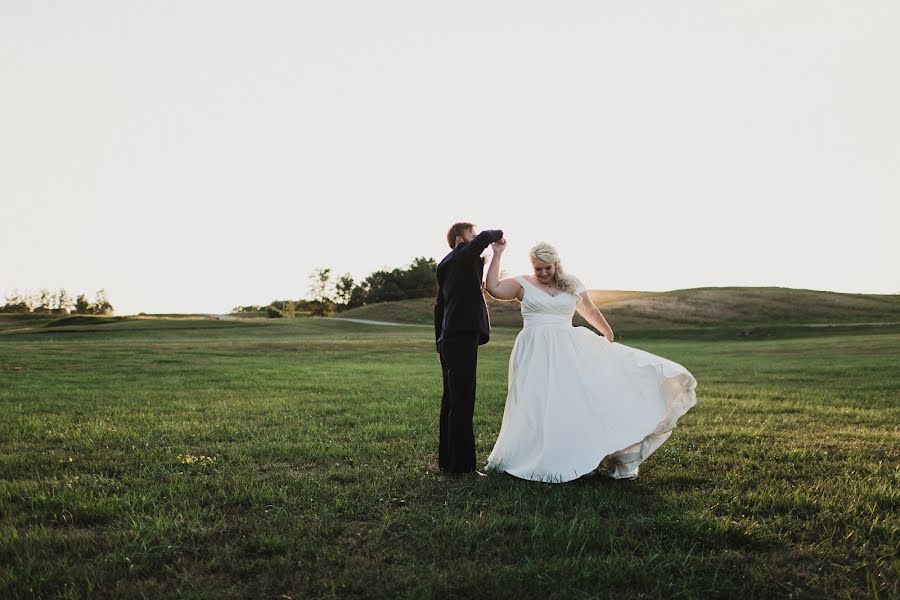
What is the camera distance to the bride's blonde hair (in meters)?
7.40

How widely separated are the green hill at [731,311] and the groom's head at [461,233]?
50675 mm

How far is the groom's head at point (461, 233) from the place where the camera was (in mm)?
7238

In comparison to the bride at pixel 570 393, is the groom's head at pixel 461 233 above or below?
above

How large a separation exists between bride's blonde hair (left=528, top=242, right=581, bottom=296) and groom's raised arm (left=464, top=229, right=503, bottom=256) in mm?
745

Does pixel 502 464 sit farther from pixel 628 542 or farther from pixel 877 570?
pixel 877 570

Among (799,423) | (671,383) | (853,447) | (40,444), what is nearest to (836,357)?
(799,423)

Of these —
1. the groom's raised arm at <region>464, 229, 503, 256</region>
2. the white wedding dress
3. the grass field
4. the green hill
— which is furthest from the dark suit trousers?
the green hill

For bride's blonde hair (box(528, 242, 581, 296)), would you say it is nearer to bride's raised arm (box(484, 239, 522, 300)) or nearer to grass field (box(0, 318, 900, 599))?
bride's raised arm (box(484, 239, 522, 300))

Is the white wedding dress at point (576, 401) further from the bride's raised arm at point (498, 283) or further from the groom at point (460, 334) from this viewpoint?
the groom at point (460, 334)

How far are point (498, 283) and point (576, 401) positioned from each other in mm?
1587

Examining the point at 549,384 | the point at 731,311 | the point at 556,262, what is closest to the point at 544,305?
→ the point at 556,262

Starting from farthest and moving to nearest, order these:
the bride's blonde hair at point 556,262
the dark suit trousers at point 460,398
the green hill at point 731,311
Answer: the green hill at point 731,311 < the bride's blonde hair at point 556,262 < the dark suit trousers at point 460,398

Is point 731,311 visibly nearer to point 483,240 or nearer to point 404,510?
point 483,240

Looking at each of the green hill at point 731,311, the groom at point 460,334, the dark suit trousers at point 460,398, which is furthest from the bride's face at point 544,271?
the green hill at point 731,311
